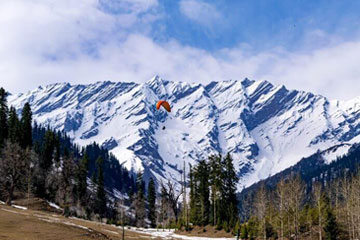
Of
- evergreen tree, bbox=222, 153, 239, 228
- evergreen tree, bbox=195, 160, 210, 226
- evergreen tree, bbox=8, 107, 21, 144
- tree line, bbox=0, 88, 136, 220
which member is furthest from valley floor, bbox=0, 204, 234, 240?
evergreen tree, bbox=8, 107, 21, 144

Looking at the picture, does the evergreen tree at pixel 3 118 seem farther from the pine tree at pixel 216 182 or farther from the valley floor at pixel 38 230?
the valley floor at pixel 38 230

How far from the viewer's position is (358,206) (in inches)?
2761

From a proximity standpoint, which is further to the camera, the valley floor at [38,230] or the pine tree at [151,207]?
the pine tree at [151,207]

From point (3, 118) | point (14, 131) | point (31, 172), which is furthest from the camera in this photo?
point (3, 118)

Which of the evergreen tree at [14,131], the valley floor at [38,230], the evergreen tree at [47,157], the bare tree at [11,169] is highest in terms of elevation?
the evergreen tree at [14,131]

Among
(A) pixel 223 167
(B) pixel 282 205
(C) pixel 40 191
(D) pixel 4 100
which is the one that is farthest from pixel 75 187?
(B) pixel 282 205

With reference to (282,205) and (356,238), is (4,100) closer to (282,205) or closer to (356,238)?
(282,205)

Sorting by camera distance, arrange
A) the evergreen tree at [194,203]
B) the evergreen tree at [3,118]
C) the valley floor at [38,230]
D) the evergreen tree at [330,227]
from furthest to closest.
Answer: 1. the evergreen tree at [3,118]
2. the evergreen tree at [194,203]
3. the evergreen tree at [330,227]
4. the valley floor at [38,230]

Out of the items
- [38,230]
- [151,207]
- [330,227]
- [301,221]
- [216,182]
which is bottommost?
[38,230]

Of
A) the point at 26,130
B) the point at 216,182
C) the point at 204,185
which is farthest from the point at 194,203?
the point at 26,130

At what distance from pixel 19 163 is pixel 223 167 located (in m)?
43.1

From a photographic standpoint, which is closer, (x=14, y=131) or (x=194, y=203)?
(x=194, y=203)

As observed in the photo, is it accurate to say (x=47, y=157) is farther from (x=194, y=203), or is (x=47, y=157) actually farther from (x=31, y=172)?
(x=194, y=203)

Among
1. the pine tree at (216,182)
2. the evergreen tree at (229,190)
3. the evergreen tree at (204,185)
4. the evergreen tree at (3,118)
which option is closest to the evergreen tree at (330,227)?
the evergreen tree at (229,190)
